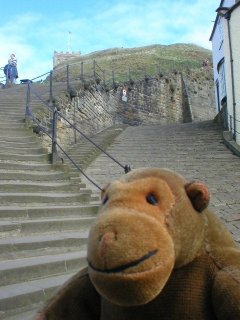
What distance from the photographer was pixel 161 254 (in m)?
1.69

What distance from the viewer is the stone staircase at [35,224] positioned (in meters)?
4.25

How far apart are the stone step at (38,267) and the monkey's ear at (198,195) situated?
2950 mm

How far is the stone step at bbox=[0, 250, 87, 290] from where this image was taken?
4.41 metres

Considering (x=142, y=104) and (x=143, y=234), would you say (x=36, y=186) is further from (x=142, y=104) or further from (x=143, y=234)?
(x=142, y=104)

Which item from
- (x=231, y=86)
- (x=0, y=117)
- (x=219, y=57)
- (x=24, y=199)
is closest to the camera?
(x=24, y=199)

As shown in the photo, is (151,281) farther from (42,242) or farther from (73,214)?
(73,214)

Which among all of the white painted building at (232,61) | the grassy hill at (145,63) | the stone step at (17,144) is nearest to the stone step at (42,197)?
the stone step at (17,144)

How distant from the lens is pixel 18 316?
3.81m

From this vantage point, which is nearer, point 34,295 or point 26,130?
point 34,295

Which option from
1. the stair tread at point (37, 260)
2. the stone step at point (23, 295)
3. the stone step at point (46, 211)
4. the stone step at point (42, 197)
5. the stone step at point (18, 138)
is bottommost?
the stone step at point (23, 295)

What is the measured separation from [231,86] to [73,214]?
10384mm

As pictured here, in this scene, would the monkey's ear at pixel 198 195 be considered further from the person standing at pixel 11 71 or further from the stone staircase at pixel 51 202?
the person standing at pixel 11 71

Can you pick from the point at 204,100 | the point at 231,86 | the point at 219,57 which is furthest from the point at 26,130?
the point at 204,100

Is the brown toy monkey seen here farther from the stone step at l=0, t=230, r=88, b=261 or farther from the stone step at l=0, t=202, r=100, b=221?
the stone step at l=0, t=202, r=100, b=221
